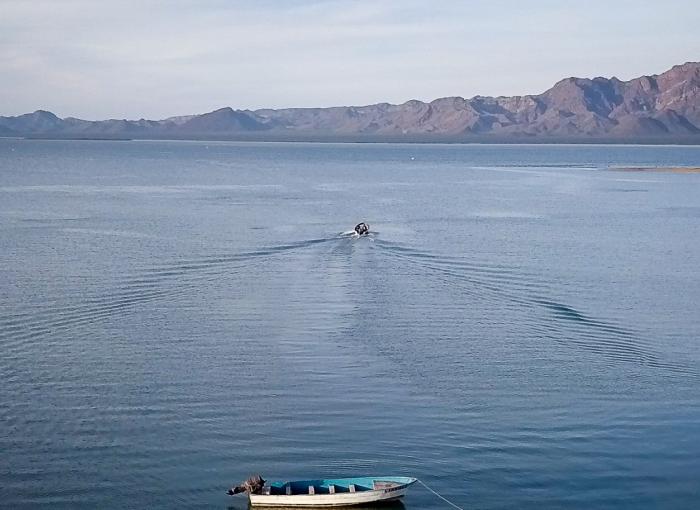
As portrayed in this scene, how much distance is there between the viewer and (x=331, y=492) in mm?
22062

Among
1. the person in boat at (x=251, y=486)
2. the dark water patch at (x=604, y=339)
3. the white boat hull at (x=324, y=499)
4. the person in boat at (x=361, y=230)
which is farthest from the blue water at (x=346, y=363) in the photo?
the person in boat at (x=361, y=230)

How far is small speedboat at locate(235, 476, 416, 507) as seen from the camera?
22000 mm

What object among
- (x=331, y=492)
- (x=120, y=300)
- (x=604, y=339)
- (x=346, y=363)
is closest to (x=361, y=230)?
(x=120, y=300)

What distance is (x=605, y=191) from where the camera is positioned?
113m

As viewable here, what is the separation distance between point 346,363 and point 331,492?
36.3 feet

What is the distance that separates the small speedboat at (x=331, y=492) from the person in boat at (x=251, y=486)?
0.09 meters

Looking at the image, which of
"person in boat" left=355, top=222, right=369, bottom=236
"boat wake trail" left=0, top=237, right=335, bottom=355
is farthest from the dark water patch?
"person in boat" left=355, top=222, right=369, bottom=236

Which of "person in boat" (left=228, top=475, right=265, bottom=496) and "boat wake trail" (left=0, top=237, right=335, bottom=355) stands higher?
"boat wake trail" (left=0, top=237, right=335, bottom=355)

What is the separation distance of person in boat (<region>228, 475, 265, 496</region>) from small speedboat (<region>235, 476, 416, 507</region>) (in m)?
0.09

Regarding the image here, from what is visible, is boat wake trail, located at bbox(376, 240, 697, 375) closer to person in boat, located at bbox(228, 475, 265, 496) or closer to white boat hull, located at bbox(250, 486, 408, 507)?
white boat hull, located at bbox(250, 486, 408, 507)

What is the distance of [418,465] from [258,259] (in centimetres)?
2971

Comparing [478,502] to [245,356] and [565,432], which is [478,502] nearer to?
[565,432]

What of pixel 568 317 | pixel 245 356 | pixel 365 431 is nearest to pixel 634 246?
pixel 568 317

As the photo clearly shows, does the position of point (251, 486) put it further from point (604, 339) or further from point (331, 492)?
point (604, 339)
